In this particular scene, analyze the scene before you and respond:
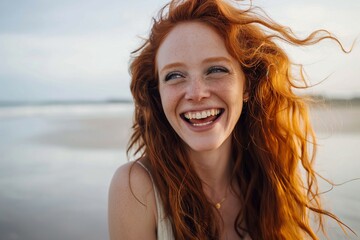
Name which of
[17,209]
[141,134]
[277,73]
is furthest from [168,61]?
[17,209]

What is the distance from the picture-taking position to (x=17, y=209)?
4.57 m

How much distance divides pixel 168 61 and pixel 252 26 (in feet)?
2.53

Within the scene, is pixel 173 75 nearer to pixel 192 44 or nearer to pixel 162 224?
pixel 192 44

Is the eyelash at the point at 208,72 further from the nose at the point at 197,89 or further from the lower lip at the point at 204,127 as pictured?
the lower lip at the point at 204,127

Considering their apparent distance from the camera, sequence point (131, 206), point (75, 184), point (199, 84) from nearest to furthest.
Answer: point (199, 84)
point (131, 206)
point (75, 184)

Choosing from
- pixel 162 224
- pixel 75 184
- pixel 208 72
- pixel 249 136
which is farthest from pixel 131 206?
pixel 75 184

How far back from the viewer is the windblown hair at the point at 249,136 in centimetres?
267

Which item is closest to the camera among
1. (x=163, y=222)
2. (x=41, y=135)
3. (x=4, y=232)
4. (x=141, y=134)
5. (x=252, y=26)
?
(x=163, y=222)

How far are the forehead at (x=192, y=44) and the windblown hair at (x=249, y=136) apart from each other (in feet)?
0.18

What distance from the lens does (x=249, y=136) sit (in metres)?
3.17

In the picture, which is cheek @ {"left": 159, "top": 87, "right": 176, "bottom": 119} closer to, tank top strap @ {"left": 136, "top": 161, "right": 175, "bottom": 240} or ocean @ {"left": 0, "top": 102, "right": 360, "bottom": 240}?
tank top strap @ {"left": 136, "top": 161, "right": 175, "bottom": 240}

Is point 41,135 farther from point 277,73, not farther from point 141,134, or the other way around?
point 277,73

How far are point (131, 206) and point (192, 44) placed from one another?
4.05 ft

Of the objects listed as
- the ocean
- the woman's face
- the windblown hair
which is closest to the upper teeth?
the woman's face
